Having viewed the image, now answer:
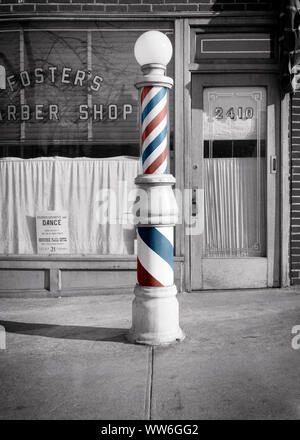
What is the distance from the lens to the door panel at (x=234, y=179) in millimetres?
5875

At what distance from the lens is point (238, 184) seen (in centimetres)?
595

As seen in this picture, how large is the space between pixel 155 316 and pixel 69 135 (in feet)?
9.03

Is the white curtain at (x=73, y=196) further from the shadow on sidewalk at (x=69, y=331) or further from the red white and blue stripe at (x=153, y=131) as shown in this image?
the red white and blue stripe at (x=153, y=131)

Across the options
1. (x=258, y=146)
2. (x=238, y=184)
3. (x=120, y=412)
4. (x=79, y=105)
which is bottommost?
(x=120, y=412)

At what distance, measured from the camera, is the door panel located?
231 inches

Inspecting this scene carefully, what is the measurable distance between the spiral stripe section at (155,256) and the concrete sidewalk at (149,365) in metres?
0.52

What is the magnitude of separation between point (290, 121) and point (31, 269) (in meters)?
3.39

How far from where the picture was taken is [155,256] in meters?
4.00

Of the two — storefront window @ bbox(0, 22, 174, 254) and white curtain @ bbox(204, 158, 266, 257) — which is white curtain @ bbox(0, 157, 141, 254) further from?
white curtain @ bbox(204, 158, 266, 257)

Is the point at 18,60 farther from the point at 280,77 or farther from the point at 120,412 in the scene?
the point at 120,412

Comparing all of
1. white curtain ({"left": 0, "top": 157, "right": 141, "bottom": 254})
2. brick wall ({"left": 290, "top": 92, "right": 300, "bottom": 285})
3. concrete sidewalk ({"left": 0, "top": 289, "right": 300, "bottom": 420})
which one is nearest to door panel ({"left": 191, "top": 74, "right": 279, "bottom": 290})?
brick wall ({"left": 290, "top": 92, "right": 300, "bottom": 285})

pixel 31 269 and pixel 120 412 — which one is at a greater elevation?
pixel 31 269

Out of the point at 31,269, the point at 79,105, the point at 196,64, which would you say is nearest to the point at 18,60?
the point at 79,105

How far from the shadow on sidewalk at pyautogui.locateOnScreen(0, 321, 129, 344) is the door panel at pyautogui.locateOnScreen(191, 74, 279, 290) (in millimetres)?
1733
